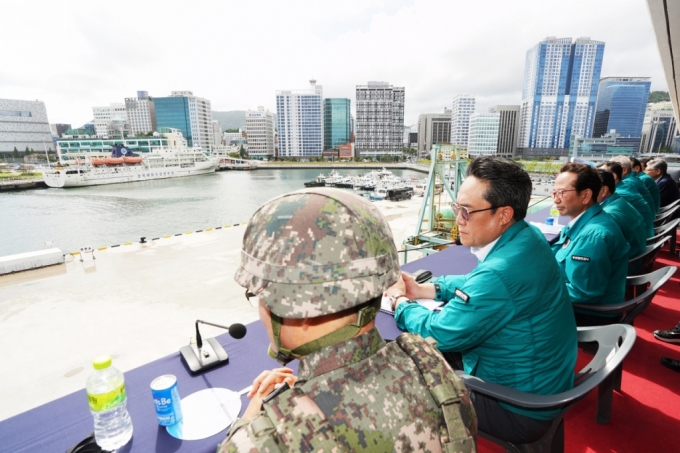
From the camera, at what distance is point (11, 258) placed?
11.2 meters

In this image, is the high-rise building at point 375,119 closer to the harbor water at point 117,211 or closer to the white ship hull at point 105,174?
the harbor water at point 117,211

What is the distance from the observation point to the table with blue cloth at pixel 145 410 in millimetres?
976

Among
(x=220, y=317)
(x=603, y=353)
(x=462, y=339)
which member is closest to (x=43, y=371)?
(x=220, y=317)

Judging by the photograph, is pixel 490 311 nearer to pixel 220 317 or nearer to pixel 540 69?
pixel 220 317

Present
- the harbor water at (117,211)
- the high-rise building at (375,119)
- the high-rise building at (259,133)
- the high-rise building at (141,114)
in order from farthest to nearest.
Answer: the high-rise building at (141,114) → the high-rise building at (259,133) → the high-rise building at (375,119) → the harbor water at (117,211)

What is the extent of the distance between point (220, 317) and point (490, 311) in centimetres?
716

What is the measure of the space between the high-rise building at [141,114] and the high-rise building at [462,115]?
267 feet

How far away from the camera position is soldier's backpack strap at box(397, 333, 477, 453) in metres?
0.59

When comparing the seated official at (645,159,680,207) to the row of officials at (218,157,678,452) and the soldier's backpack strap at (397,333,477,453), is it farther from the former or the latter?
the soldier's backpack strap at (397,333,477,453)

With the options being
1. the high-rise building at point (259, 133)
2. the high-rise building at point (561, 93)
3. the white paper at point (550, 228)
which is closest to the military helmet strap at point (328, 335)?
the white paper at point (550, 228)

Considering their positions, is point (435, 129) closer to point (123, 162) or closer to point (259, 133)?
point (259, 133)

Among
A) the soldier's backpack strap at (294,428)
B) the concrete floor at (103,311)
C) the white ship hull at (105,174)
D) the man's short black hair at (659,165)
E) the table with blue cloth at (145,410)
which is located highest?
the man's short black hair at (659,165)

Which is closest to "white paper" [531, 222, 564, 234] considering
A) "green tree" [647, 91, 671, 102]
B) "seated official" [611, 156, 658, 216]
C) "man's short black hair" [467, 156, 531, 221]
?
"seated official" [611, 156, 658, 216]

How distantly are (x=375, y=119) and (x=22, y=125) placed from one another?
6604cm
